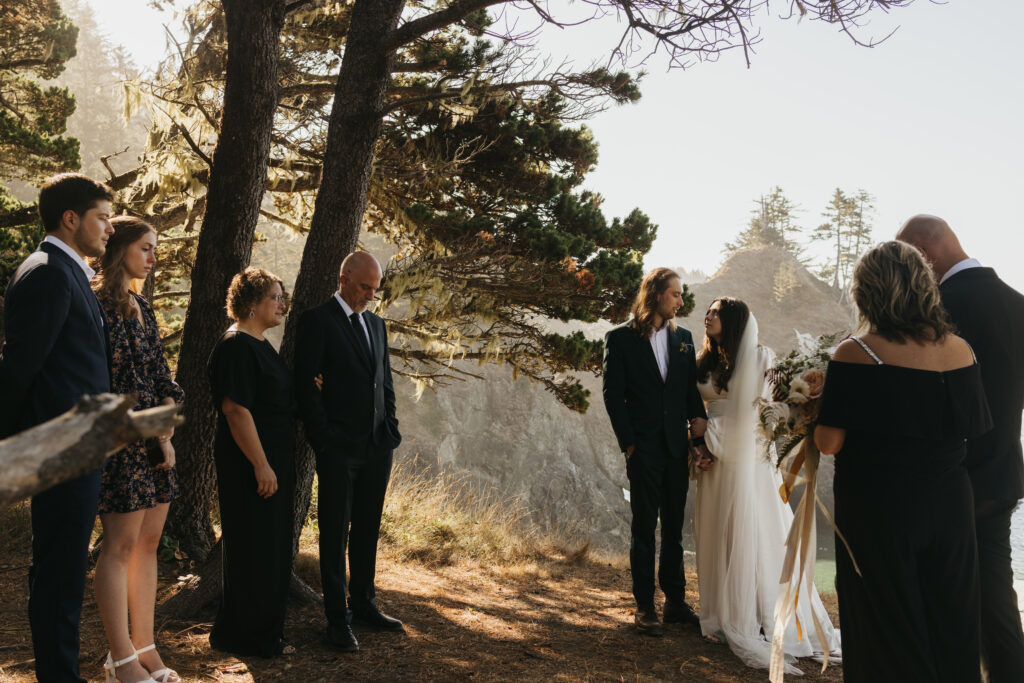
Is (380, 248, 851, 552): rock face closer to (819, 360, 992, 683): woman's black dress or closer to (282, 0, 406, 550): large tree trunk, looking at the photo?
(282, 0, 406, 550): large tree trunk

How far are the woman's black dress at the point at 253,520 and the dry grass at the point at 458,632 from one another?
0.15 m

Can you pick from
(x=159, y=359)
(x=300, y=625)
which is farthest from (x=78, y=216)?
(x=300, y=625)

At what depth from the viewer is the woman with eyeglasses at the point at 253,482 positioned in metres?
3.81

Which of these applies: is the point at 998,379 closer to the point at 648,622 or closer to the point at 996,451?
the point at 996,451

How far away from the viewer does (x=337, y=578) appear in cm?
414

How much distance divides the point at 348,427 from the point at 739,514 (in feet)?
8.59

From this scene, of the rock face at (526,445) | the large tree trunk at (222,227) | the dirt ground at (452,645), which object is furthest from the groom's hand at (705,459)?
the rock face at (526,445)

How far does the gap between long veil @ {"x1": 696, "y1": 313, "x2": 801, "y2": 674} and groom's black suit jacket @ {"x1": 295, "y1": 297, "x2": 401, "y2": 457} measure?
227 cm

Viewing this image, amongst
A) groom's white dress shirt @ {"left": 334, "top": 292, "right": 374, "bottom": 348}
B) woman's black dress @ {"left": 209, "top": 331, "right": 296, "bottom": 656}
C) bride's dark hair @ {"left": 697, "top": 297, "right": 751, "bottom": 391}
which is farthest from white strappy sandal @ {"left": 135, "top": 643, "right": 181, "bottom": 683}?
bride's dark hair @ {"left": 697, "top": 297, "right": 751, "bottom": 391}

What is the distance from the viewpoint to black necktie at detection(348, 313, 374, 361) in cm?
437

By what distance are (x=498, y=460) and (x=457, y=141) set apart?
92.7 ft

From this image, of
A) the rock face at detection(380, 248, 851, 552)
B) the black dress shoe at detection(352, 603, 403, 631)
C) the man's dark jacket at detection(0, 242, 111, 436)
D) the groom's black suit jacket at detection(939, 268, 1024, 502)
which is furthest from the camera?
the rock face at detection(380, 248, 851, 552)

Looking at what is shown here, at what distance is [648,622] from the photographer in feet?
16.0

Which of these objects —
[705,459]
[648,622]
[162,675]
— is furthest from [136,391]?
[705,459]
